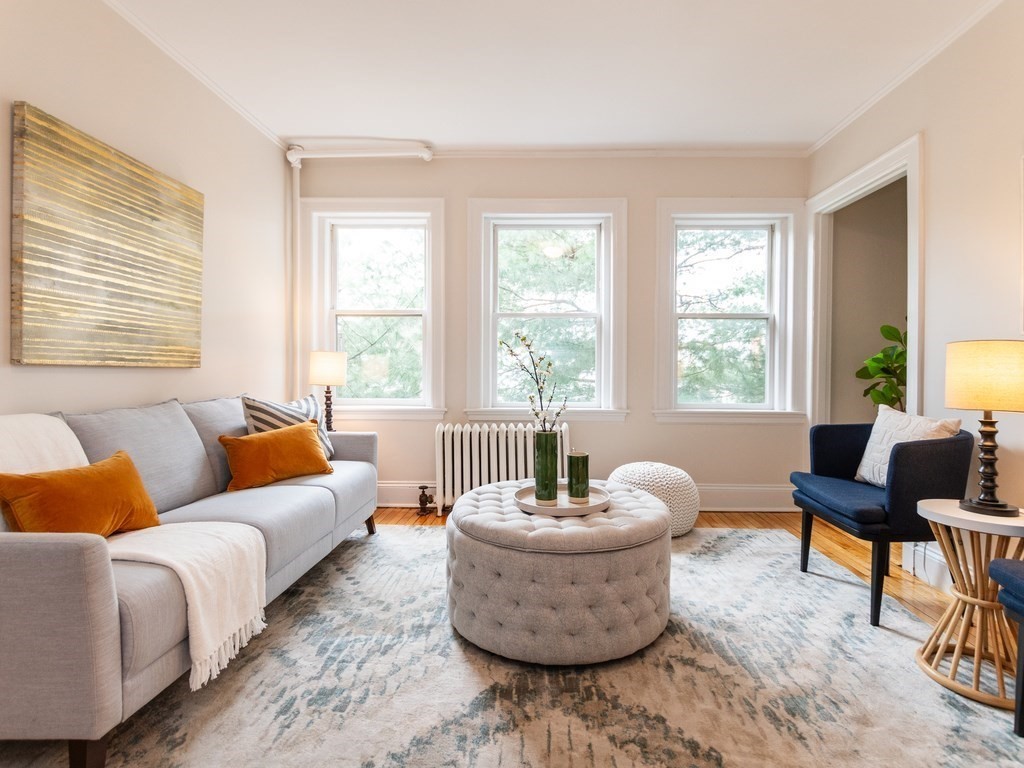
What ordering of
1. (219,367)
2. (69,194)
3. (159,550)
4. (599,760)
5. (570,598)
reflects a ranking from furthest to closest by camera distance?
(219,367)
(69,194)
(570,598)
(159,550)
(599,760)

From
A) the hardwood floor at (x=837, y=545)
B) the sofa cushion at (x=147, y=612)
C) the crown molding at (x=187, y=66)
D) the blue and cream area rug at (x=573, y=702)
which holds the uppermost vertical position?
the crown molding at (x=187, y=66)

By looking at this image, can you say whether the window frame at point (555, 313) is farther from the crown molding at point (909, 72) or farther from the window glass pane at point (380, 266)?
the crown molding at point (909, 72)

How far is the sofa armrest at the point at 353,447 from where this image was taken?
3414 millimetres

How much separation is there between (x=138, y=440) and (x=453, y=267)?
97.9 inches

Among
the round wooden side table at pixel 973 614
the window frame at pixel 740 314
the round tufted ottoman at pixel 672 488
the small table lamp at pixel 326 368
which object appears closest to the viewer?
the round wooden side table at pixel 973 614

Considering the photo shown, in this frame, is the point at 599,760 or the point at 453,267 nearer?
the point at 599,760

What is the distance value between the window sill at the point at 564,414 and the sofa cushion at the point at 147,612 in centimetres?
269

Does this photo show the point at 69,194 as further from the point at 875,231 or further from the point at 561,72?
the point at 875,231

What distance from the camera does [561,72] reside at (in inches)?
120

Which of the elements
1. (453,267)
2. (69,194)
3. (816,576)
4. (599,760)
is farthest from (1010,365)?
(69,194)

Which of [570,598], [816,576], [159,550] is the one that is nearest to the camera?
[159,550]

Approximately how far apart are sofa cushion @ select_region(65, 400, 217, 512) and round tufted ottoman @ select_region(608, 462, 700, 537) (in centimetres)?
244

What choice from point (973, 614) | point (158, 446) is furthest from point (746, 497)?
point (158, 446)

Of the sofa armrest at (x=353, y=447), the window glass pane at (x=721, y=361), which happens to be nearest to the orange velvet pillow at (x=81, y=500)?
the sofa armrest at (x=353, y=447)
